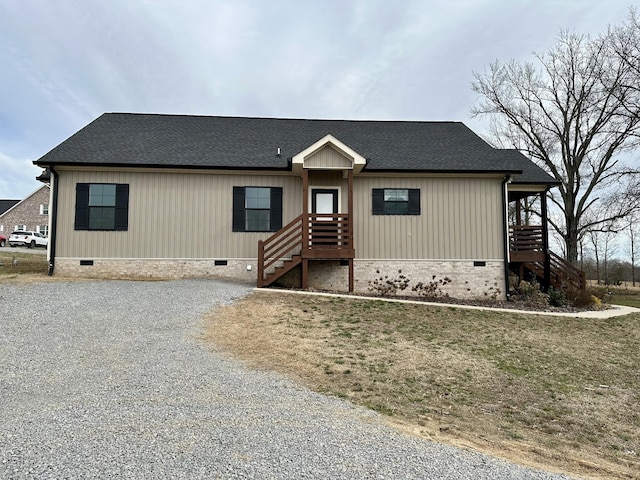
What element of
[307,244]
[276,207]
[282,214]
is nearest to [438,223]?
[307,244]

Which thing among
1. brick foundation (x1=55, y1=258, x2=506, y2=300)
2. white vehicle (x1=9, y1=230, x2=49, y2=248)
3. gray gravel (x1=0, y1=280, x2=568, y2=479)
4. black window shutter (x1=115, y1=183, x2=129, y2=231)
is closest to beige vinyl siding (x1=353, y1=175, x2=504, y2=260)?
brick foundation (x1=55, y1=258, x2=506, y2=300)

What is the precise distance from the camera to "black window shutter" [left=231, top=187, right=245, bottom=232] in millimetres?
12773

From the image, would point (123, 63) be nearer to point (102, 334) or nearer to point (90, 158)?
point (90, 158)

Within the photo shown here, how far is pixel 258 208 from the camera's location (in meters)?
12.9

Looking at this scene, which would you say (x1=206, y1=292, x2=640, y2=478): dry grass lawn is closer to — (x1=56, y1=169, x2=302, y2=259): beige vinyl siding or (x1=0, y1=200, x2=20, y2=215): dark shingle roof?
(x1=56, y1=169, x2=302, y2=259): beige vinyl siding

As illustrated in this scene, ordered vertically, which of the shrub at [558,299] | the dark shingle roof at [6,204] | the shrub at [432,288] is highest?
Result: the dark shingle roof at [6,204]

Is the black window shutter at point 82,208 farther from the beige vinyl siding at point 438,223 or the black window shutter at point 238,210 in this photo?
the beige vinyl siding at point 438,223

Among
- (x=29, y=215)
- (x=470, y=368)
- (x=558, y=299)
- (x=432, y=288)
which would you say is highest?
(x=29, y=215)

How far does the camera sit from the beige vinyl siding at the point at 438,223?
12984mm

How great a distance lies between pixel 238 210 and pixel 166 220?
2.24 m

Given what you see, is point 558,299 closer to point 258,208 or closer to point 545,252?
point 545,252

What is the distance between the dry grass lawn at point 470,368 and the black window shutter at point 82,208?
6.32 metres

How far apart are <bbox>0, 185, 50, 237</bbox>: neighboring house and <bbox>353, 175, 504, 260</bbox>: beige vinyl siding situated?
40.4 m

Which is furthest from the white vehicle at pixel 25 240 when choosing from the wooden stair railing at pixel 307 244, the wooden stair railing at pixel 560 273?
the wooden stair railing at pixel 560 273
